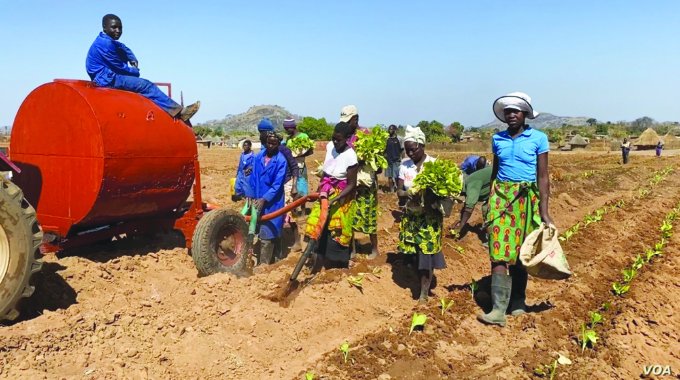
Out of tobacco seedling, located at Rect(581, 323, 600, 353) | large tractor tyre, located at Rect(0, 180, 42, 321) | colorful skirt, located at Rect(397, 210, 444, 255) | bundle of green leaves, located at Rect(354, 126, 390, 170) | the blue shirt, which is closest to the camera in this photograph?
large tractor tyre, located at Rect(0, 180, 42, 321)

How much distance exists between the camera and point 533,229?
4.84 metres

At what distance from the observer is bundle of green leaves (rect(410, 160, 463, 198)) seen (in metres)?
5.14

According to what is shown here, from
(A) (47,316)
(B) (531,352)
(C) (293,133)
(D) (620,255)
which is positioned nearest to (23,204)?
(A) (47,316)

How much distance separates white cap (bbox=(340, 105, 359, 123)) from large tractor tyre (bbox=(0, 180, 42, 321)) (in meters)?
3.91

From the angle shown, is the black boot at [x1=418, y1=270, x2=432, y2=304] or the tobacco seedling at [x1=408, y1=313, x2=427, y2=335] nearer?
the tobacco seedling at [x1=408, y1=313, x2=427, y2=335]

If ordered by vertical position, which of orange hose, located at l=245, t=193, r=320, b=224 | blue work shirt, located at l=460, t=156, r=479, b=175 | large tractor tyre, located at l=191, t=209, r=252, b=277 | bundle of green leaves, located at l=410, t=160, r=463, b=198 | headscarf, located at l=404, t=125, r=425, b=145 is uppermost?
headscarf, located at l=404, t=125, r=425, b=145

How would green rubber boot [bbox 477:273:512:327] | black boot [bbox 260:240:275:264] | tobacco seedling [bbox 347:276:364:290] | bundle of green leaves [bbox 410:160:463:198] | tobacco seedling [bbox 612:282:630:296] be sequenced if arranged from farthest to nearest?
1. black boot [bbox 260:240:275:264]
2. tobacco seedling [bbox 612:282:630:296]
3. tobacco seedling [bbox 347:276:364:290]
4. bundle of green leaves [bbox 410:160:463:198]
5. green rubber boot [bbox 477:273:512:327]

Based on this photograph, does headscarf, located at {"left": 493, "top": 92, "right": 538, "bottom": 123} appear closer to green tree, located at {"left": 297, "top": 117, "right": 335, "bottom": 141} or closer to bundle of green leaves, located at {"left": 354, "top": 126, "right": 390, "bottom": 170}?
bundle of green leaves, located at {"left": 354, "top": 126, "right": 390, "bottom": 170}

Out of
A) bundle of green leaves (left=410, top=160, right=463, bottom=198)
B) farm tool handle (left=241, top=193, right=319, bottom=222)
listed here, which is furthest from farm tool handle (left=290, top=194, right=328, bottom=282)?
bundle of green leaves (left=410, top=160, right=463, bottom=198)

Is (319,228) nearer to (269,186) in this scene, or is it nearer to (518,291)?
(269,186)

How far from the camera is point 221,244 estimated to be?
19.3 feet

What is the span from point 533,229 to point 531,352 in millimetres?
1082

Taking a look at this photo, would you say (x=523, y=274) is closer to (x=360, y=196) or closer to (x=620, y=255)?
(x=360, y=196)

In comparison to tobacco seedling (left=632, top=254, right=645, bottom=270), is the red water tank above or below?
above
